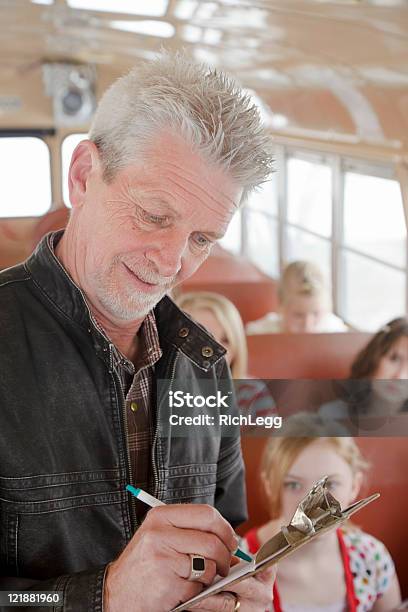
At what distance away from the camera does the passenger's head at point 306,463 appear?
0.93 m

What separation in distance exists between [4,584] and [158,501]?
0.16 metres

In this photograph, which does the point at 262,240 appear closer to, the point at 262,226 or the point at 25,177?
the point at 262,226

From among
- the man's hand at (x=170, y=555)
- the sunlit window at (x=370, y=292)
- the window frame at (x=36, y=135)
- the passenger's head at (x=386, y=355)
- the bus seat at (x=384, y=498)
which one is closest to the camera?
the man's hand at (x=170, y=555)

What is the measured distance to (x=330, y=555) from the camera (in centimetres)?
106

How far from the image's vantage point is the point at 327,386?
970mm

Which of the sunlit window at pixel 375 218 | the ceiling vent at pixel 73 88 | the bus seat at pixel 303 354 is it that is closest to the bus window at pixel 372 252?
the sunlit window at pixel 375 218

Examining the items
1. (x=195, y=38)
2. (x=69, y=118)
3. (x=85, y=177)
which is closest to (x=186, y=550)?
(x=85, y=177)

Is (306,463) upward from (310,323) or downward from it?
downward

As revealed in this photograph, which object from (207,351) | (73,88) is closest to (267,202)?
(73,88)

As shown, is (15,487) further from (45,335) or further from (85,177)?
(85,177)

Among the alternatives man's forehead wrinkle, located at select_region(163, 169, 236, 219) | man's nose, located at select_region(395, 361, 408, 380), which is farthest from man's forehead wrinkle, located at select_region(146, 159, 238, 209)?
man's nose, located at select_region(395, 361, 408, 380)

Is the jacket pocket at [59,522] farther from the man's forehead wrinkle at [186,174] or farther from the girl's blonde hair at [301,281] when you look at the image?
the girl's blonde hair at [301,281]

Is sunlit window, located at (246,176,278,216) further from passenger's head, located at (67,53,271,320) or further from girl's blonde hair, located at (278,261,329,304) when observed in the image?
girl's blonde hair, located at (278,261,329,304)

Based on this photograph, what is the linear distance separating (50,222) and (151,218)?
0.72 feet
